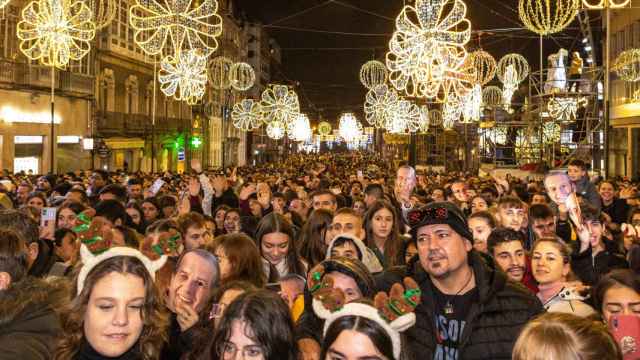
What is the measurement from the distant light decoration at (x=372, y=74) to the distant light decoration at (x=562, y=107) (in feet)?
21.6

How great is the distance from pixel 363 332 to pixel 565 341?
0.93 meters

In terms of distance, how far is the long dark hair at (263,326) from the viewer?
349cm

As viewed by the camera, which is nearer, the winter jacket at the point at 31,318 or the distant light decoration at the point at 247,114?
the winter jacket at the point at 31,318

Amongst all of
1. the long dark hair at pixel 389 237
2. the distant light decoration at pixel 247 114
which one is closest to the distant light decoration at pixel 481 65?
the long dark hair at pixel 389 237

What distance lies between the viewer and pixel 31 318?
383 cm

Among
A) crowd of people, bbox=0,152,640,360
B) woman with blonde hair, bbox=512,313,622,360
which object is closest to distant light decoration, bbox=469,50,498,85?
crowd of people, bbox=0,152,640,360

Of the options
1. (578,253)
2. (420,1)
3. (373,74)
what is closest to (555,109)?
(373,74)

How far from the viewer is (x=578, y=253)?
7.04 metres

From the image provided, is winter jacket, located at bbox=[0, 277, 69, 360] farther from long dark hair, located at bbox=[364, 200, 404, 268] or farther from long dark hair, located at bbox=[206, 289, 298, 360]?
long dark hair, located at bbox=[364, 200, 404, 268]

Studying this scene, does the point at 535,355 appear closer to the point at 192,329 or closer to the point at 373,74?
the point at 192,329

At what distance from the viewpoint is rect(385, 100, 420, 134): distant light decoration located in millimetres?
31219

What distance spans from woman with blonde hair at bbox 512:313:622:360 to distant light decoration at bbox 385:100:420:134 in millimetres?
27256

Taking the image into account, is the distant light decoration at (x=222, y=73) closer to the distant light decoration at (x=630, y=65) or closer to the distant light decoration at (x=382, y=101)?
the distant light decoration at (x=382, y=101)

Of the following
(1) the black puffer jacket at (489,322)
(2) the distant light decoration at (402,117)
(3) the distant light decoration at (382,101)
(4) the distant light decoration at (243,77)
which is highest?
(4) the distant light decoration at (243,77)
